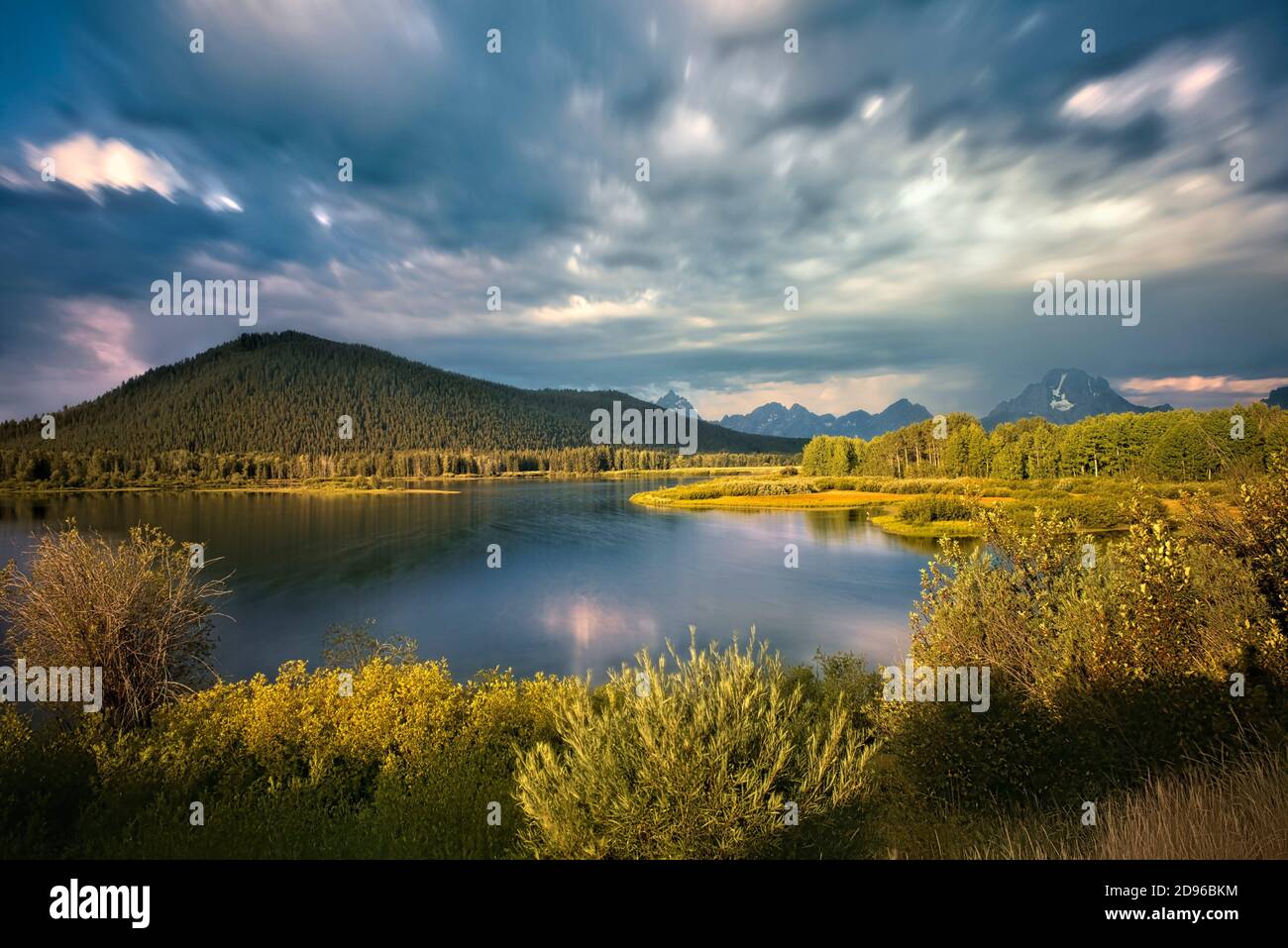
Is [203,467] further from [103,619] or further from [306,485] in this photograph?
[103,619]

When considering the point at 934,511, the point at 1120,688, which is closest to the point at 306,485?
the point at 934,511

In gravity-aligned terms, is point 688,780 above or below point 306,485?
below

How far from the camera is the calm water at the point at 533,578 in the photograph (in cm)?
3306

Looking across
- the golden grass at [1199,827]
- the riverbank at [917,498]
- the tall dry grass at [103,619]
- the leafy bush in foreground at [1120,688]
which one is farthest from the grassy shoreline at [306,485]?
the golden grass at [1199,827]

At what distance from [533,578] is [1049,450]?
84.8 meters

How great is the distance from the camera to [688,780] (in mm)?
6023

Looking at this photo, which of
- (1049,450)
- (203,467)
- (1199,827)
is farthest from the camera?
(203,467)

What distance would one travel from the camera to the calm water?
108 feet

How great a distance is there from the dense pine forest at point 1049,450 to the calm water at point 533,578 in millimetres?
30386

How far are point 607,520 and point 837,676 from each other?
221 ft

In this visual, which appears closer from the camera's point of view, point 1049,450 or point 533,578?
point 533,578

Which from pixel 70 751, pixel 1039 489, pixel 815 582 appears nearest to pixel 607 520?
pixel 815 582

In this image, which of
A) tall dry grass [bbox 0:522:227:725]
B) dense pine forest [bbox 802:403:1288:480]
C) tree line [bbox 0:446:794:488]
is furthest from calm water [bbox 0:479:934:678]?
dense pine forest [bbox 802:403:1288:480]

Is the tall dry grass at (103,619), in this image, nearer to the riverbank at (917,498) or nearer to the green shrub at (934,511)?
the riverbank at (917,498)
